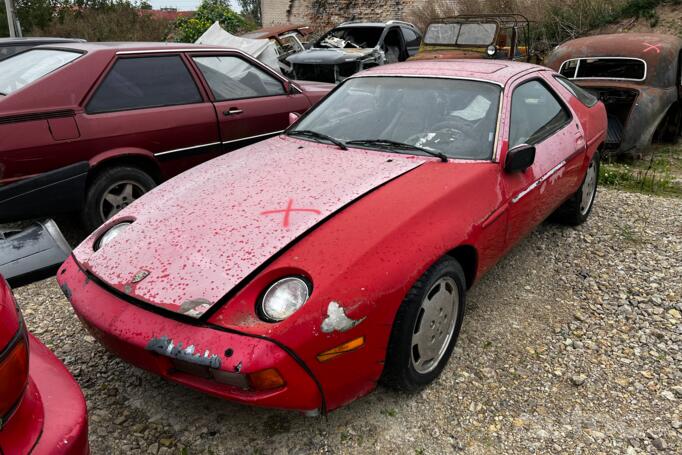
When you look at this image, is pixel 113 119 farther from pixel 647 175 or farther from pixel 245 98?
pixel 647 175

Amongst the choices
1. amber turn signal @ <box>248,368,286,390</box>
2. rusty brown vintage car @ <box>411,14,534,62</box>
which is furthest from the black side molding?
rusty brown vintage car @ <box>411,14,534,62</box>

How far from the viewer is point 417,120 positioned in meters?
3.00

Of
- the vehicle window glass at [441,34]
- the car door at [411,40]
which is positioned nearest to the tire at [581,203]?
the vehicle window glass at [441,34]

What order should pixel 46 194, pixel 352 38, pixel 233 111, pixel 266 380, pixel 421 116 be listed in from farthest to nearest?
1. pixel 352 38
2. pixel 233 111
3. pixel 46 194
4. pixel 421 116
5. pixel 266 380

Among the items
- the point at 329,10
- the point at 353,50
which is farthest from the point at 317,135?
the point at 329,10

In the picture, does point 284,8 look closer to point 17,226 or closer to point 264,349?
point 17,226

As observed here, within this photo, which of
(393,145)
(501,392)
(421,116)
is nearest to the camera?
(501,392)

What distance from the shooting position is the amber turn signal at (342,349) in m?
1.84

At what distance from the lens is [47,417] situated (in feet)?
4.33

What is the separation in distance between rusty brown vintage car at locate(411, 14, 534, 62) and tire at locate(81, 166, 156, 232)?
667cm

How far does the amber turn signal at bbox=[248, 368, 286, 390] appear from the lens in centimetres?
174

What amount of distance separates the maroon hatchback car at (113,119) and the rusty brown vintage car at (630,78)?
416 centimetres

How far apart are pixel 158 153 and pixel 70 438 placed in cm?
307

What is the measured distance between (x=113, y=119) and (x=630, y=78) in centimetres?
610
